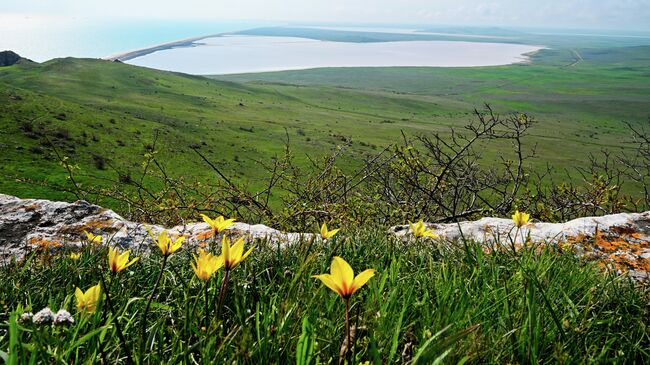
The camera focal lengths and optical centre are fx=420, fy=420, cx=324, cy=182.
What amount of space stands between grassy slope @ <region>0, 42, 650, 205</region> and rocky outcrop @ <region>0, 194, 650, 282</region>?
14.6ft

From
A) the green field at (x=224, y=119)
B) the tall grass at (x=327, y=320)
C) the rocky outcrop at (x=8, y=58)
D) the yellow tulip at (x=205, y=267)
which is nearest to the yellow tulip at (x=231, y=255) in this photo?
the yellow tulip at (x=205, y=267)

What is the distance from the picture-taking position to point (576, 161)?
7338cm

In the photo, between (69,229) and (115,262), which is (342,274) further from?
(69,229)

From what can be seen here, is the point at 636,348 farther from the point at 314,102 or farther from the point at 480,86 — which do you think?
the point at 480,86

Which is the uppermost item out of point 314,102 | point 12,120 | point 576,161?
point 12,120

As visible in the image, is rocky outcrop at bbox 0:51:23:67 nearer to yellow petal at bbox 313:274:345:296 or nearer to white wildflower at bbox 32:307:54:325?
white wildflower at bbox 32:307:54:325

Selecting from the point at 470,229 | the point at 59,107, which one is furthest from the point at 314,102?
the point at 470,229

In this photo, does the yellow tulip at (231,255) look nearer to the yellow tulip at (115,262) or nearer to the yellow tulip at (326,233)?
the yellow tulip at (115,262)

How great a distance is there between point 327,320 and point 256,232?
110 inches

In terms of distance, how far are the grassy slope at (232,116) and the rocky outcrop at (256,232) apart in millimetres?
4452

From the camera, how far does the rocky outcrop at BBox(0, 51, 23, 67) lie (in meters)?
87.6

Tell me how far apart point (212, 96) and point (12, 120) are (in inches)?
2594

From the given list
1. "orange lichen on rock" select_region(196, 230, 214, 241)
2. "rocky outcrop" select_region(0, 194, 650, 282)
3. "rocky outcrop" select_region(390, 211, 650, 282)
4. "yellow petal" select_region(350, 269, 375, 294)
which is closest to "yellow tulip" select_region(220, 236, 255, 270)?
"yellow petal" select_region(350, 269, 375, 294)

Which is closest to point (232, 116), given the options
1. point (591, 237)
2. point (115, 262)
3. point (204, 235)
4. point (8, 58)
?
point (8, 58)
